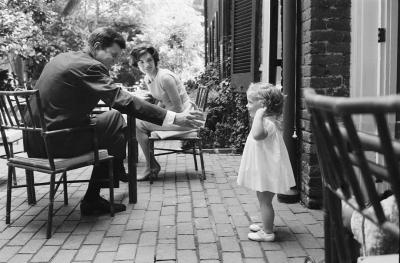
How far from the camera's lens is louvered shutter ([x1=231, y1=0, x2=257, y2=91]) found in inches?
252

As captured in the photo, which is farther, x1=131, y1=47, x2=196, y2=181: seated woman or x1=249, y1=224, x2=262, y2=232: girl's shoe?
x1=131, y1=47, x2=196, y2=181: seated woman

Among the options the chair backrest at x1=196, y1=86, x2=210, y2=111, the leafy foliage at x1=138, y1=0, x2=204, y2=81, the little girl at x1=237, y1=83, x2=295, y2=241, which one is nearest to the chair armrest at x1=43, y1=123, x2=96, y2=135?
the little girl at x1=237, y1=83, x2=295, y2=241

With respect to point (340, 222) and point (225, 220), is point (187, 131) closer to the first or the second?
point (225, 220)

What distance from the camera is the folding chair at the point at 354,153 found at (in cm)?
86

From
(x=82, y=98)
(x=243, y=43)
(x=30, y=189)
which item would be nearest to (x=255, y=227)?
(x=82, y=98)

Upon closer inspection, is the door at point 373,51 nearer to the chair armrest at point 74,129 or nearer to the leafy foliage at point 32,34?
the chair armrest at point 74,129

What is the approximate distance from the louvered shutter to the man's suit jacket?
2848mm

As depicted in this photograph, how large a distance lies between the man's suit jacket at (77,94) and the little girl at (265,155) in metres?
0.83

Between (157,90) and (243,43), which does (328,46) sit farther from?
(243,43)

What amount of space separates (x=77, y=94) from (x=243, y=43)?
3876 mm

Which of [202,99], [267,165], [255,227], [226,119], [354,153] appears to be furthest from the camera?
[226,119]

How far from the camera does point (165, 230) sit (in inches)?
141

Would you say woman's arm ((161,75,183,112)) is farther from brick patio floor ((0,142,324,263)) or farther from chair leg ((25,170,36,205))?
chair leg ((25,170,36,205))

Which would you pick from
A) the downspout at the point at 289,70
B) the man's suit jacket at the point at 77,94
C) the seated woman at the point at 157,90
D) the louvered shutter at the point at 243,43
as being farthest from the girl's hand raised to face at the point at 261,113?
the louvered shutter at the point at 243,43
